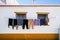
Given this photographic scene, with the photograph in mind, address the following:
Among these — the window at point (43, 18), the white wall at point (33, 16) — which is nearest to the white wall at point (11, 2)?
the white wall at point (33, 16)

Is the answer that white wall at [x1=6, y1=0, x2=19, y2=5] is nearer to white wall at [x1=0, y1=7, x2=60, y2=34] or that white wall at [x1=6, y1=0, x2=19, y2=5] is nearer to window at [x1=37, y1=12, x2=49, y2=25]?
white wall at [x1=0, y1=7, x2=60, y2=34]

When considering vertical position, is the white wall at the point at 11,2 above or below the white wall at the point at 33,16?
above

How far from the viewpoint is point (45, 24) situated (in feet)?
35.0

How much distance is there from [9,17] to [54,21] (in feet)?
10.0

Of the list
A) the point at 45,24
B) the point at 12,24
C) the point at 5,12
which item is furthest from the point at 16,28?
the point at 45,24

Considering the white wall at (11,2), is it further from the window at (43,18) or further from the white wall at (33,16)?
the window at (43,18)

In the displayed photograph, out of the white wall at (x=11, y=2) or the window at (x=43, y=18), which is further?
the white wall at (x=11, y=2)

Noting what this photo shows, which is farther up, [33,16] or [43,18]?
[33,16]

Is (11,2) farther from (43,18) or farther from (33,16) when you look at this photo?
(43,18)

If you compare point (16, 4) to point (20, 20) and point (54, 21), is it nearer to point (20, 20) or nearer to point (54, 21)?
point (20, 20)

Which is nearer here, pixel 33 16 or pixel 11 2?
pixel 33 16

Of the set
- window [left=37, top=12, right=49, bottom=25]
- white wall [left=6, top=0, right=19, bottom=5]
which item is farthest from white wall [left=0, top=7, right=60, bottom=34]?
white wall [left=6, top=0, right=19, bottom=5]

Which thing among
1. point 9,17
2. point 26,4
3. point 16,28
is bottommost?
point 16,28

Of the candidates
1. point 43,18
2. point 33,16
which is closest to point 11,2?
point 33,16
